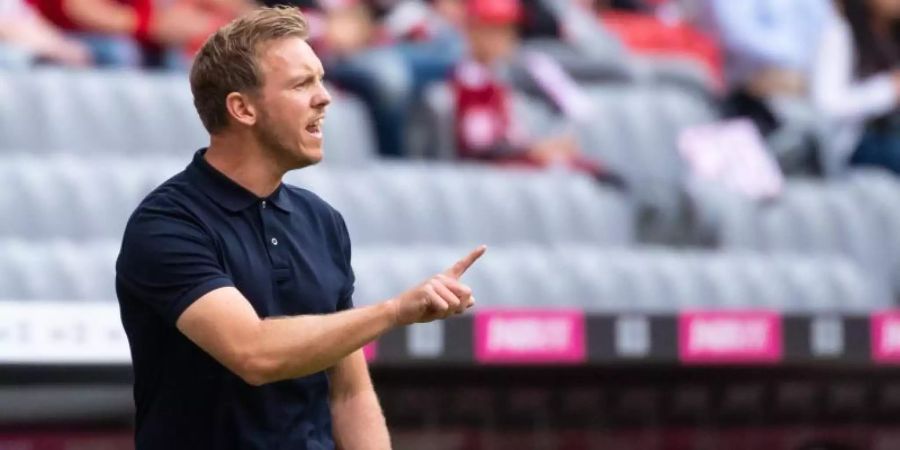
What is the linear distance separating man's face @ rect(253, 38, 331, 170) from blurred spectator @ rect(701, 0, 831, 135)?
641 centimetres

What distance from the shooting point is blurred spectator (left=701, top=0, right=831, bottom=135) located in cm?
923

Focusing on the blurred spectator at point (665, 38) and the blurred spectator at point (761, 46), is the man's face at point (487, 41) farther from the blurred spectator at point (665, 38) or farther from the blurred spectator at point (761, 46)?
the blurred spectator at point (665, 38)

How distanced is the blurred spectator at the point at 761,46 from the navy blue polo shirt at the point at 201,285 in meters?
6.44

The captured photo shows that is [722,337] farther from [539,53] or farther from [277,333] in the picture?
[277,333]

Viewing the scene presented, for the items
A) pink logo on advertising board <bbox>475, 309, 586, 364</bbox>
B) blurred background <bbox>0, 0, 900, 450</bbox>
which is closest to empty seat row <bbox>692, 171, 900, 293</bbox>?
blurred background <bbox>0, 0, 900, 450</bbox>

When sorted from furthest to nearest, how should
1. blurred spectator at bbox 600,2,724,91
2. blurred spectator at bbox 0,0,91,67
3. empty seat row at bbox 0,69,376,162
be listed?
blurred spectator at bbox 600,2,724,91
blurred spectator at bbox 0,0,91,67
empty seat row at bbox 0,69,376,162

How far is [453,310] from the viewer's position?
2.71 metres

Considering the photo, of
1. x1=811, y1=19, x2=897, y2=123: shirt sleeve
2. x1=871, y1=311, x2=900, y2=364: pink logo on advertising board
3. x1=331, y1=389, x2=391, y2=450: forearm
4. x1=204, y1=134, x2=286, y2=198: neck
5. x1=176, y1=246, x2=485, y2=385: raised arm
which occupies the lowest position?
x1=871, y1=311, x2=900, y2=364: pink logo on advertising board

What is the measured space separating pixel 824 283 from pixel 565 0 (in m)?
2.85

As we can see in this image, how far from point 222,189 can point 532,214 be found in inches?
177

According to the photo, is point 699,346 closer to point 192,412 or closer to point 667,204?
point 667,204

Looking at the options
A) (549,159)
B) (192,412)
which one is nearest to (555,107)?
(549,159)

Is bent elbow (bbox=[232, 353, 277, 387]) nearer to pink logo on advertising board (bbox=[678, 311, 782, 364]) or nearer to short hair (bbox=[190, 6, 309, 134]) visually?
short hair (bbox=[190, 6, 309, 134])

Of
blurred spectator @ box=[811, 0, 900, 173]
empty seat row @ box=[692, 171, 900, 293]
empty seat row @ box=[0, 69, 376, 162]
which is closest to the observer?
empty seat row @ box=[0, 69, 376, 162]
